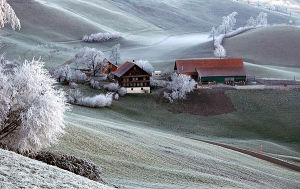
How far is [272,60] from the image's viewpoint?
106375 mm

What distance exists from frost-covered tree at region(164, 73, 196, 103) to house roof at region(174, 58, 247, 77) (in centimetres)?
902

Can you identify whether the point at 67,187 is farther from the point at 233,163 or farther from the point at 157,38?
the point at 157,38

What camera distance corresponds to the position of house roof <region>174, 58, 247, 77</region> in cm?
7856

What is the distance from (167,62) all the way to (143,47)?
3190 cm

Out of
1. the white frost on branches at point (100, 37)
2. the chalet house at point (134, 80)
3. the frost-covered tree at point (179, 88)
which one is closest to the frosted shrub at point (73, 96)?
the chalet house at point (134, 80)

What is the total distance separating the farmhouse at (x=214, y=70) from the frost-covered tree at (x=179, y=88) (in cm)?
842

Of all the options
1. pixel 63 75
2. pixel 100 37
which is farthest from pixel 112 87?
pixel 100 37

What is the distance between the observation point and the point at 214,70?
261 feet

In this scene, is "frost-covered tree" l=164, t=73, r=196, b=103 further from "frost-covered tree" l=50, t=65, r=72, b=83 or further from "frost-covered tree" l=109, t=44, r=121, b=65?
"frost-covered tree" l=109, t=44, r=121, b=65

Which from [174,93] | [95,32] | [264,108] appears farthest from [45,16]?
[264,108]

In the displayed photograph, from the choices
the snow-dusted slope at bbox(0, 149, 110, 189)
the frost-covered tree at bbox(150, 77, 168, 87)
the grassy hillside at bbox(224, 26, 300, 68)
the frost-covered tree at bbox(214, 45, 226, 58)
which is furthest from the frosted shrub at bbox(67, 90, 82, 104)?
the grassy hillside at bbox(224, 26, 300, 68)

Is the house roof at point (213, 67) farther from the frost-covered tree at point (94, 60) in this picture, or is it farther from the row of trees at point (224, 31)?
the row of trees at point (224, 31)

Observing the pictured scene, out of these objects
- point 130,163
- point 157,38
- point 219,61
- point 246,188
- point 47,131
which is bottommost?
point 246,188

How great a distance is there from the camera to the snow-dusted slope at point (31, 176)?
14.7 meters
